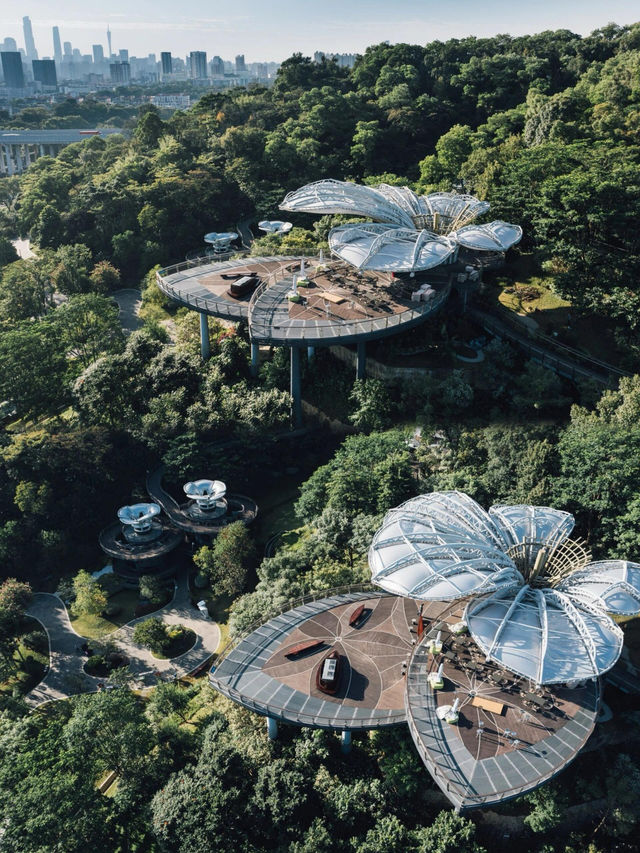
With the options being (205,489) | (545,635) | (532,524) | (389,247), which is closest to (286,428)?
(205,489)

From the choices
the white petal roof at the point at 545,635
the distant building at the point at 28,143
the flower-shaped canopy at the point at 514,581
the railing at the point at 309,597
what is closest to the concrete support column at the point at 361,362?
the flower-shaped canopy at the point at 514,581

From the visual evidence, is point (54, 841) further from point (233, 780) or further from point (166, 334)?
point (166, 334)

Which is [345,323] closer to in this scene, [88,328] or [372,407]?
[372,407]

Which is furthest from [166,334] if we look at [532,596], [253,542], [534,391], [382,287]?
[532,596]

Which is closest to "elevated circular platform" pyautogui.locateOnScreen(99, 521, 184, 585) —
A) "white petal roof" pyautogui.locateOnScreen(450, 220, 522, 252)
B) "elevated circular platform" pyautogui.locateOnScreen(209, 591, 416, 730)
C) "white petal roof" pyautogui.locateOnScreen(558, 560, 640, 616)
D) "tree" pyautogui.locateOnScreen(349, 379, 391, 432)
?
"elevated circular platform" pyautogui.locateOnScreen(209, 591, 416, 730)

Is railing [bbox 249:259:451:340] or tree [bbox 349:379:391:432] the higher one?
railing [bbox 249:259:451:340]

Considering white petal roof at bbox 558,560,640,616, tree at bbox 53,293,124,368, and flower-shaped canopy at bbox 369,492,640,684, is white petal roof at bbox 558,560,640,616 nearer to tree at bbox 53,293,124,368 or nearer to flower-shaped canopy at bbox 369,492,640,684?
flower-shaped canopy at bbox 369,492,640,684
